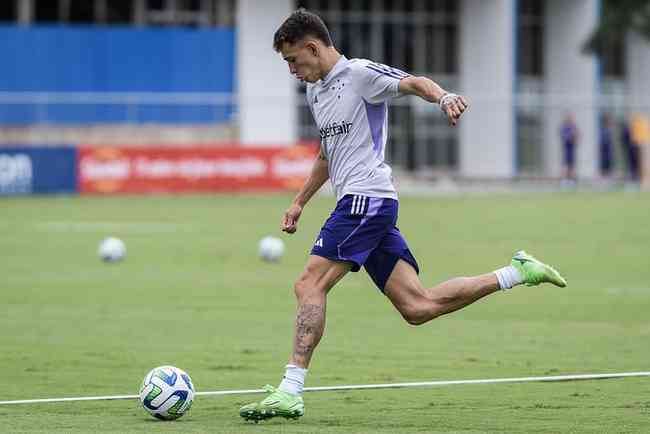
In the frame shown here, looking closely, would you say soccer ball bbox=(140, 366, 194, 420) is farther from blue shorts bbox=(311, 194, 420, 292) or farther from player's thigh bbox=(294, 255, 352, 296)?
blue shorts bbox=(311, 194, 420, 292)

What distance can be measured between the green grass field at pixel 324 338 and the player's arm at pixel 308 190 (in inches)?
45.3

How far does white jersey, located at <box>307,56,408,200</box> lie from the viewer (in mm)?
8883

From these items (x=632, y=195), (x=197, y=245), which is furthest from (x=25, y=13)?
(x=197, y=245)

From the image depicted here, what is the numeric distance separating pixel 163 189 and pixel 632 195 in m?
12.9

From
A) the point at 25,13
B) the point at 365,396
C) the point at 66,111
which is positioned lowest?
the point at 365,396

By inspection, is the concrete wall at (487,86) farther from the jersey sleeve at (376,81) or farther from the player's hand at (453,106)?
the player's hand at (453,106)

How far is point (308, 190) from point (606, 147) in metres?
39.9

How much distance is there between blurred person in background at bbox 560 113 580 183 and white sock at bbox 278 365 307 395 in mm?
37416

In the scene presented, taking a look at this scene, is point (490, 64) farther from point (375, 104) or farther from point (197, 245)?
point (375, 104)

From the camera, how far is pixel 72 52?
44.5m

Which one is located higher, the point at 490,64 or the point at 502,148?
the point at 490,64

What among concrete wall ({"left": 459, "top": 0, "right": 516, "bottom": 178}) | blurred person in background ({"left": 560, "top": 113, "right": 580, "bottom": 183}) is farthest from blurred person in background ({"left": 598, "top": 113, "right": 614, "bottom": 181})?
concrete wall ({"left": 459, "top": 0, "right": 516, "bottom": 178})

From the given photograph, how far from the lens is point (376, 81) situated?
28.8 ft

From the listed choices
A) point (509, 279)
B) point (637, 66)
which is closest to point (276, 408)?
point (509, 279)
